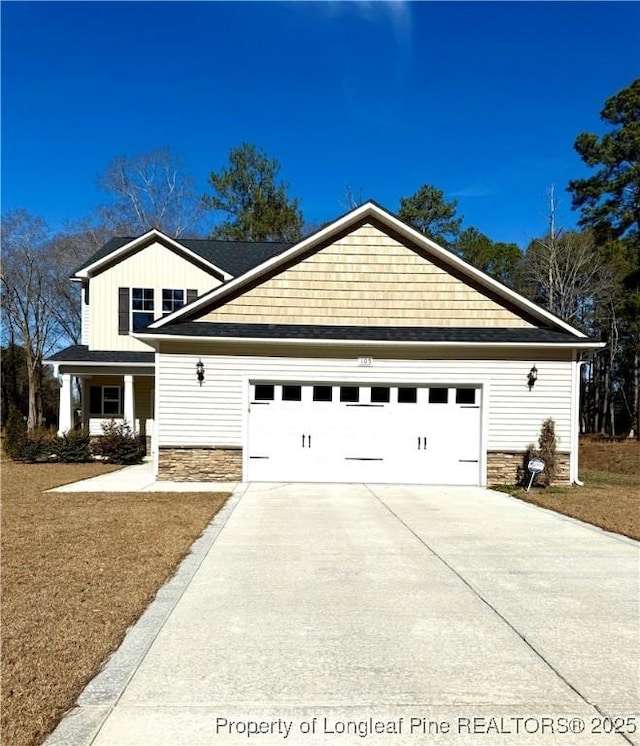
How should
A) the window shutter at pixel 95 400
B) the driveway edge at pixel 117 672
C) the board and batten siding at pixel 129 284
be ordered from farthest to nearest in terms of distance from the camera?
the window shutter at pixel 95 400 < the board and batten siding at pixel 129 284 < the driveway edge at pixel 117 672

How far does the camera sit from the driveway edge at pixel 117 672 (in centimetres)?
295

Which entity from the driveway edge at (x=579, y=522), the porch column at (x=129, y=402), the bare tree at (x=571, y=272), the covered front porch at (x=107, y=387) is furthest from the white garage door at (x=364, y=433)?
the bare tree at (x=571, y=272)

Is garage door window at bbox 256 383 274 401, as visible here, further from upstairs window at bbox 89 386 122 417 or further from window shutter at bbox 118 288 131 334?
upstairs window at bbox 89 386 122 417

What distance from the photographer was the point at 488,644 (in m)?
4.12

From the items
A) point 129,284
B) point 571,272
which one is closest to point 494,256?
point 571,272

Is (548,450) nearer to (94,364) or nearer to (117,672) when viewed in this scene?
(117,672)

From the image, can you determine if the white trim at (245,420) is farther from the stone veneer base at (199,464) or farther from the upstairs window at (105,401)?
the upstairs window at (105,401)

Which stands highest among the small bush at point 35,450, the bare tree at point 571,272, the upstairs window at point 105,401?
the bare tree at point 571,272

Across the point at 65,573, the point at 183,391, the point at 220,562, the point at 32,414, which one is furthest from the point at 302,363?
the point at 32,414

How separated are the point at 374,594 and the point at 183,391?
8.11 metres

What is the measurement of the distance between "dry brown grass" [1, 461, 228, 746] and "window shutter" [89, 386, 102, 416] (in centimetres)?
897

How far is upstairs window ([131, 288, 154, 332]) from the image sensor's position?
62.5 feet

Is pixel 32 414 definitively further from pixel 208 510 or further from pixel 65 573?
pixel 65 573

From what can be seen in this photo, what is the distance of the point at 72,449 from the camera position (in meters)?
17.1
